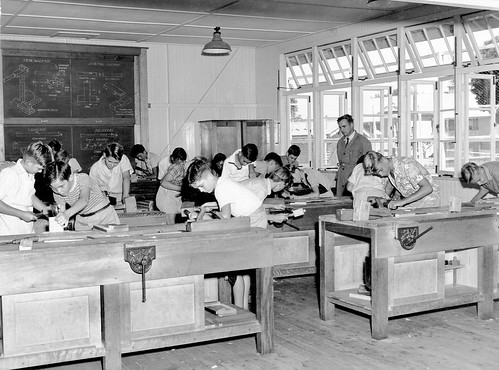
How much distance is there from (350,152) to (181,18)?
3254mm

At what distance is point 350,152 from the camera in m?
8.98

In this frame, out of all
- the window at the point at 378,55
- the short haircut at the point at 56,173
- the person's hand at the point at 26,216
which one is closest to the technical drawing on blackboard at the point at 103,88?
the window at the point at 378,55

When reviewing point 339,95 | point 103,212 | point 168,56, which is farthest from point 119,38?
point 103,212

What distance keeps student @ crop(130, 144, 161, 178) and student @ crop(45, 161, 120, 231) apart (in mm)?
4585

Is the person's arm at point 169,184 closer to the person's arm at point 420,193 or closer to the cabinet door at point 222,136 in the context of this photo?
the person's arm at point 420,193

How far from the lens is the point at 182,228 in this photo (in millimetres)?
4797

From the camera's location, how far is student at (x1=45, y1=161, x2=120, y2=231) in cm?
489

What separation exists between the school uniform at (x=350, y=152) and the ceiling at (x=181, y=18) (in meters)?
1.79

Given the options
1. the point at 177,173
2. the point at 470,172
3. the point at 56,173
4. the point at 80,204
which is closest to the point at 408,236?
the point at 470,172

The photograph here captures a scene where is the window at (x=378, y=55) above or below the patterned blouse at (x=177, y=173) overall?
above

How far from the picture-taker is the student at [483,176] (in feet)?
20.8

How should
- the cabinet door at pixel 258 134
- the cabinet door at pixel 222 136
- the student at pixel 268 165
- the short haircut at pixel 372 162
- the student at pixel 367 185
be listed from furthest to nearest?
1. the cabinet door at pixel 258 134
2. the cabinet door at pixel 222 136
3. the student at pixel 268 165
4. the student at pixel 367 185
5. the short haircut at pixel 372 162

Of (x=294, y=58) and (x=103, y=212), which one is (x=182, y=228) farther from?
(x=294, y=58)

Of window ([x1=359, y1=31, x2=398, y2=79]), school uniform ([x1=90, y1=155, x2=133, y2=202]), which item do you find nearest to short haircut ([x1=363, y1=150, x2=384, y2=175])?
school uniform ([x1=90, y1=155, x2=133, y2=202])
